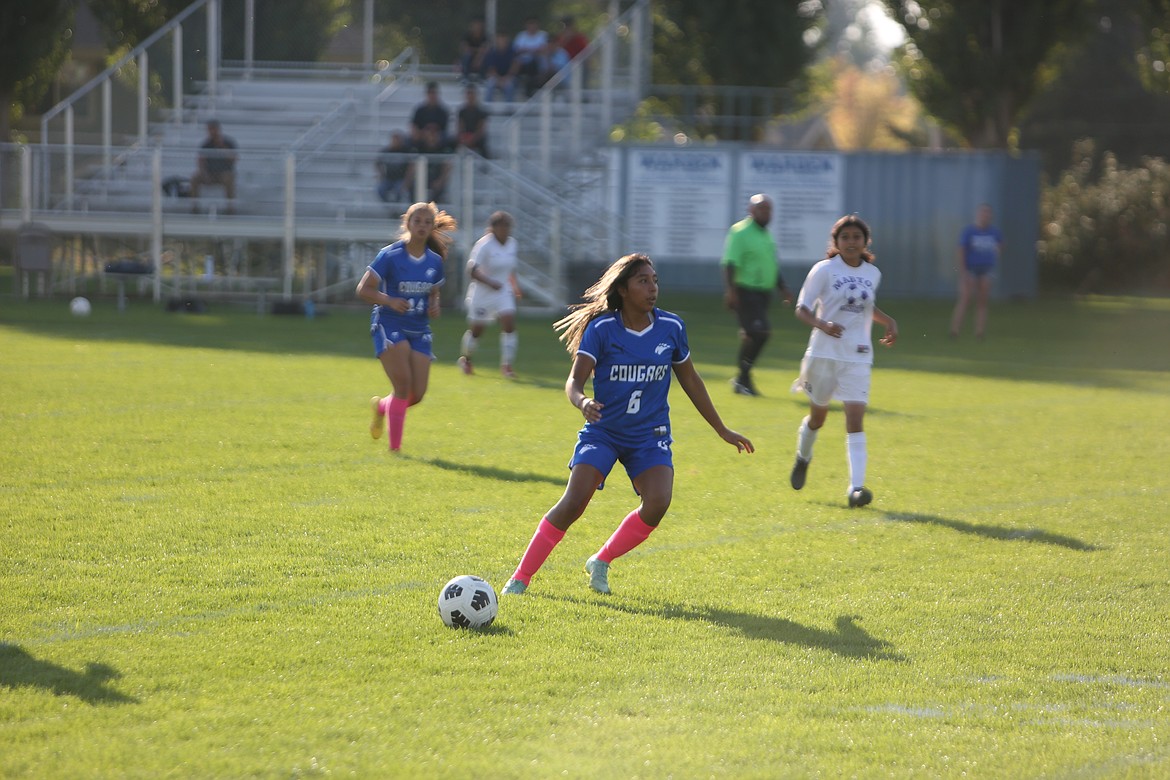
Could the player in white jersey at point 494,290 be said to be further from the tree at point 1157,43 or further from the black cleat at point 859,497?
the tree at point 1157,43

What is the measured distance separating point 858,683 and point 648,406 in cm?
178

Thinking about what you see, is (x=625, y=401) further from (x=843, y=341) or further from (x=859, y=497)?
(x=843, y=341)

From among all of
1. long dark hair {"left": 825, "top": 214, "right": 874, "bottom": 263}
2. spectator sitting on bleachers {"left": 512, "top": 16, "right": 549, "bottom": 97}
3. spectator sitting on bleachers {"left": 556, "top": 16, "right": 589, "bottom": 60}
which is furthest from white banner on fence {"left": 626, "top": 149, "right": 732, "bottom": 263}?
long dark hair {"left": 825, "top": 214, "right": 874, "bottom": 263}

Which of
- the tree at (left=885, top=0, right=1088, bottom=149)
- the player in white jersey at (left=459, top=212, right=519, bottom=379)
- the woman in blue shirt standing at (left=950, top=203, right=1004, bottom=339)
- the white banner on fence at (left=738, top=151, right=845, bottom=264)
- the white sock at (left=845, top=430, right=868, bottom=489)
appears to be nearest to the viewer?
the white sock at (left=845, top=430, right=868, bottom=489)

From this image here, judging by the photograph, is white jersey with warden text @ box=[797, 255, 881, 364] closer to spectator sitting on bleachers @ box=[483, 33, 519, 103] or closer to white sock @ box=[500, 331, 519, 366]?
white sock @ box=[500, 331, 519, 366]

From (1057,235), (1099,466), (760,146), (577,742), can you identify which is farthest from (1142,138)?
(577,742)

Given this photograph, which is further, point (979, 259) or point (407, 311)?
point (979, 259)

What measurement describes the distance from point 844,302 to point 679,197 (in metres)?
20.9

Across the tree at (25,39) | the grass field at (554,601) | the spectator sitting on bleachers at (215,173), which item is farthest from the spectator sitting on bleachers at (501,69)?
the grass field at (554,601)

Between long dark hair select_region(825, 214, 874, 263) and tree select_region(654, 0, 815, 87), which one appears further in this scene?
tree select_region(654, 0, 815, 87)

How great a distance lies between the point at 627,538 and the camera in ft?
21.7

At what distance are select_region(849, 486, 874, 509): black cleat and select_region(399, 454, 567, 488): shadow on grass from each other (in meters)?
1.94

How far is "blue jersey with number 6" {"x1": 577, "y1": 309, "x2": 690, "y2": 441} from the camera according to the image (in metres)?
6.41

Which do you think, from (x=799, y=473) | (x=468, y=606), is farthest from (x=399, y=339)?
(x=468, y=606)
